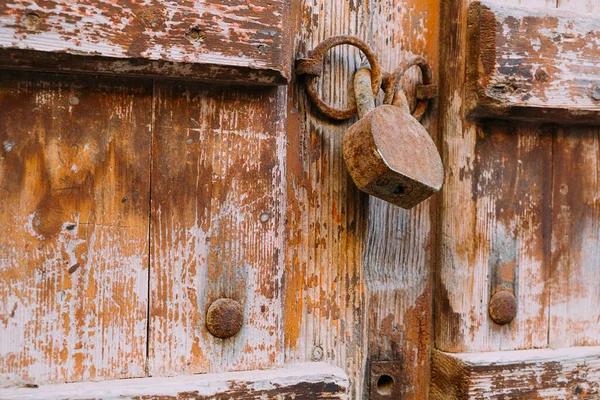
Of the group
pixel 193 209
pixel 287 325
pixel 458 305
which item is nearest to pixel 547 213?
pixel 458 305

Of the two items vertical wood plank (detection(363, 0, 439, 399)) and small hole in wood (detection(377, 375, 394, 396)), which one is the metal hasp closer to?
vertical wood plank (detection(363, 0, 439, 399))

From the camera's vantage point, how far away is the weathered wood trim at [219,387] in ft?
2.44

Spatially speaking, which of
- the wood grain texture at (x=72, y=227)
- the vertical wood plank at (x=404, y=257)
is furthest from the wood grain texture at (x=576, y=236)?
the wood grain texture at (x=72, y=227)

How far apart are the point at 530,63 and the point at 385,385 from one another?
1.89ft

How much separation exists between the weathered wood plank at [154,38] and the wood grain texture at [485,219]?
0.33 meters

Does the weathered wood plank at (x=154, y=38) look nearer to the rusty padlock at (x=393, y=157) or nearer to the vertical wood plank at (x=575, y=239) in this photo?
the rusty padlock at (x=393, y=157)

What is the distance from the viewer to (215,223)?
0.83m

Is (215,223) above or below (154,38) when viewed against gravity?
below

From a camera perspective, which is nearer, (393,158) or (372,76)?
(393,158)

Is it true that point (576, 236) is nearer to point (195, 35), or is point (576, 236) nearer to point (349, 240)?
point (349, 240)

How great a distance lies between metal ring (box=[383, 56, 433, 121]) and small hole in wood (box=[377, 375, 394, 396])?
445mm

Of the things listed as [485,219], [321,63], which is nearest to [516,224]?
[485,219]

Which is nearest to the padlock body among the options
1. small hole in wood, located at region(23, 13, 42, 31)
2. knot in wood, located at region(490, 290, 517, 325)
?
knot in wood, located at region(490, 290, 517, 325)

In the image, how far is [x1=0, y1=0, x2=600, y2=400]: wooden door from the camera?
2.48 feet
